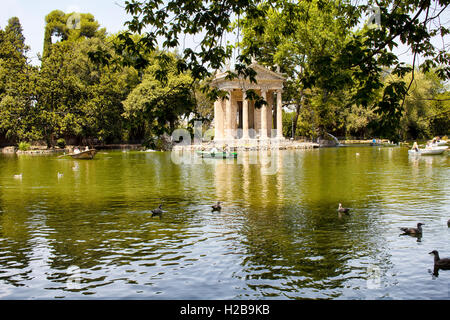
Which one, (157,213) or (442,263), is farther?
(157,213)

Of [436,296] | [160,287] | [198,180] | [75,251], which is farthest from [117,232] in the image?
[198,180]

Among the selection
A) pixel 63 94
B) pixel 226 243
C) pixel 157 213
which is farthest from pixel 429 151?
pixel 63 94

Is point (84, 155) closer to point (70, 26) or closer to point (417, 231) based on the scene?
point (417, 231)

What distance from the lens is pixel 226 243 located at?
465 inches

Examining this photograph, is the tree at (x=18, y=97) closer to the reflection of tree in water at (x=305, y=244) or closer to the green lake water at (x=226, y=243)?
the green lake water at (x=226, y=243)

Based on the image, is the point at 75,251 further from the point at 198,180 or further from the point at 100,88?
the point at 100,88

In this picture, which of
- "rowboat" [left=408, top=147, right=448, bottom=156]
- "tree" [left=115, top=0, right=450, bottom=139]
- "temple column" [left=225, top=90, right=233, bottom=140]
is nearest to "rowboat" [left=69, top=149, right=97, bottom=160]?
"temple column" [left=225, top=90, right=233, bottom=140]

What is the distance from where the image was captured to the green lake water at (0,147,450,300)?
8711 mm

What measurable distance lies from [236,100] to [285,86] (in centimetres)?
966

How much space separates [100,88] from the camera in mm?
73312

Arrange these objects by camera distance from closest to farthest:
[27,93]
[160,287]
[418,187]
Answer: [160,287] → [418,187] → [27,93]

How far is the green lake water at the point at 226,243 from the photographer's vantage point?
28.6 feet

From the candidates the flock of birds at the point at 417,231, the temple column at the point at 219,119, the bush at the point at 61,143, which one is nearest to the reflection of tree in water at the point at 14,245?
the flock of birds at the point at 417,231

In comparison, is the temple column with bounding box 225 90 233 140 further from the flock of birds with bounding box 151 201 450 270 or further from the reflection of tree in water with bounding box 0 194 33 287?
the flock of birds with bounding box 151 201 450 270
